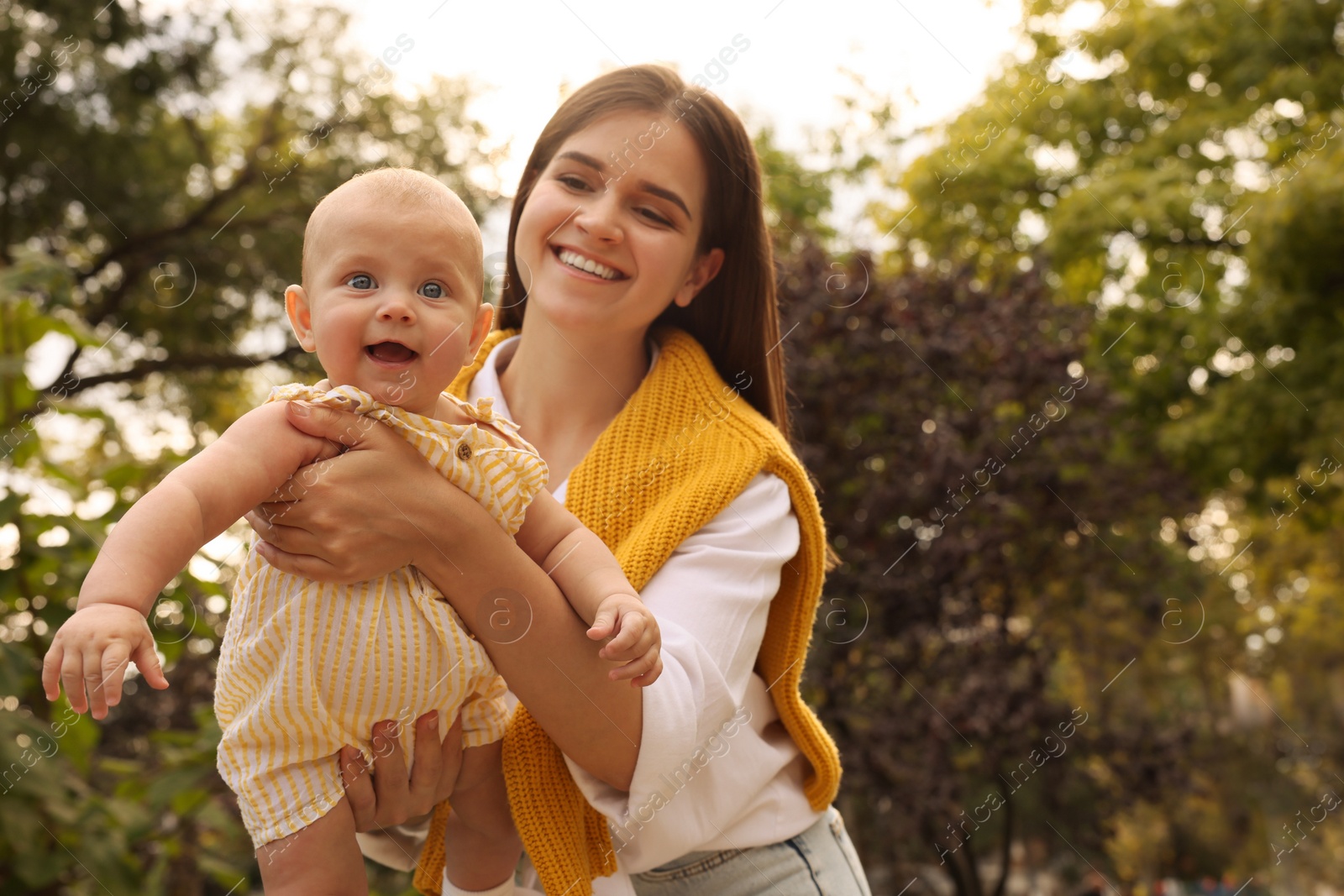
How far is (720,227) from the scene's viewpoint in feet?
7.10

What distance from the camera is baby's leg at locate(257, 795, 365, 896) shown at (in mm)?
1437

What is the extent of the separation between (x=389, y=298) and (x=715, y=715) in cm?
79

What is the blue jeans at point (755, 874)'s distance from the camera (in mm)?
1847

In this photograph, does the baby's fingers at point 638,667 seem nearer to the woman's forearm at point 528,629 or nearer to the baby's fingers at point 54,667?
the woman's forearm at point 528,629

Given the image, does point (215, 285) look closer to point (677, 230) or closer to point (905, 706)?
point (905, 706)

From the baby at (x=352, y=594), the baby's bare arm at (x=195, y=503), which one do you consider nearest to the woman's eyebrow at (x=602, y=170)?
the baby at (x=352, y=594)

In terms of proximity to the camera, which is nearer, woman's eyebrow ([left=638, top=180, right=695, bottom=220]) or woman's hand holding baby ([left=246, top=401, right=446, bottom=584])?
woman's hand holding baby ([left=246, top=401, right=446, bottom=584])

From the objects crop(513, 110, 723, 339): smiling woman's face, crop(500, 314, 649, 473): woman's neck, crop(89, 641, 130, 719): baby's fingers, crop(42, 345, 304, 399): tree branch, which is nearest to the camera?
crop(89, 641, 130, 719): baby's fingers

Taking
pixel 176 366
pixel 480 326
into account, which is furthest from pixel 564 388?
pixel 176 366

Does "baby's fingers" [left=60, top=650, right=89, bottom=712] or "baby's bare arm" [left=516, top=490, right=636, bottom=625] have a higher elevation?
"baby's fingers" [left=60, top=650, right=89, bottom=712]

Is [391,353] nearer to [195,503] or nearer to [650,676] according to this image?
[195,503]

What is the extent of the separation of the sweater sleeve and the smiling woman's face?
0.41 meters

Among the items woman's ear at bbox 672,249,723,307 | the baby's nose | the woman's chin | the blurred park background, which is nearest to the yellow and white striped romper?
the baby's nose

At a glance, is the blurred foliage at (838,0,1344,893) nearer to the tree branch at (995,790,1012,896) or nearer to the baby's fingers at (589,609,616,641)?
the tree branch at (995,790,1012,896)
